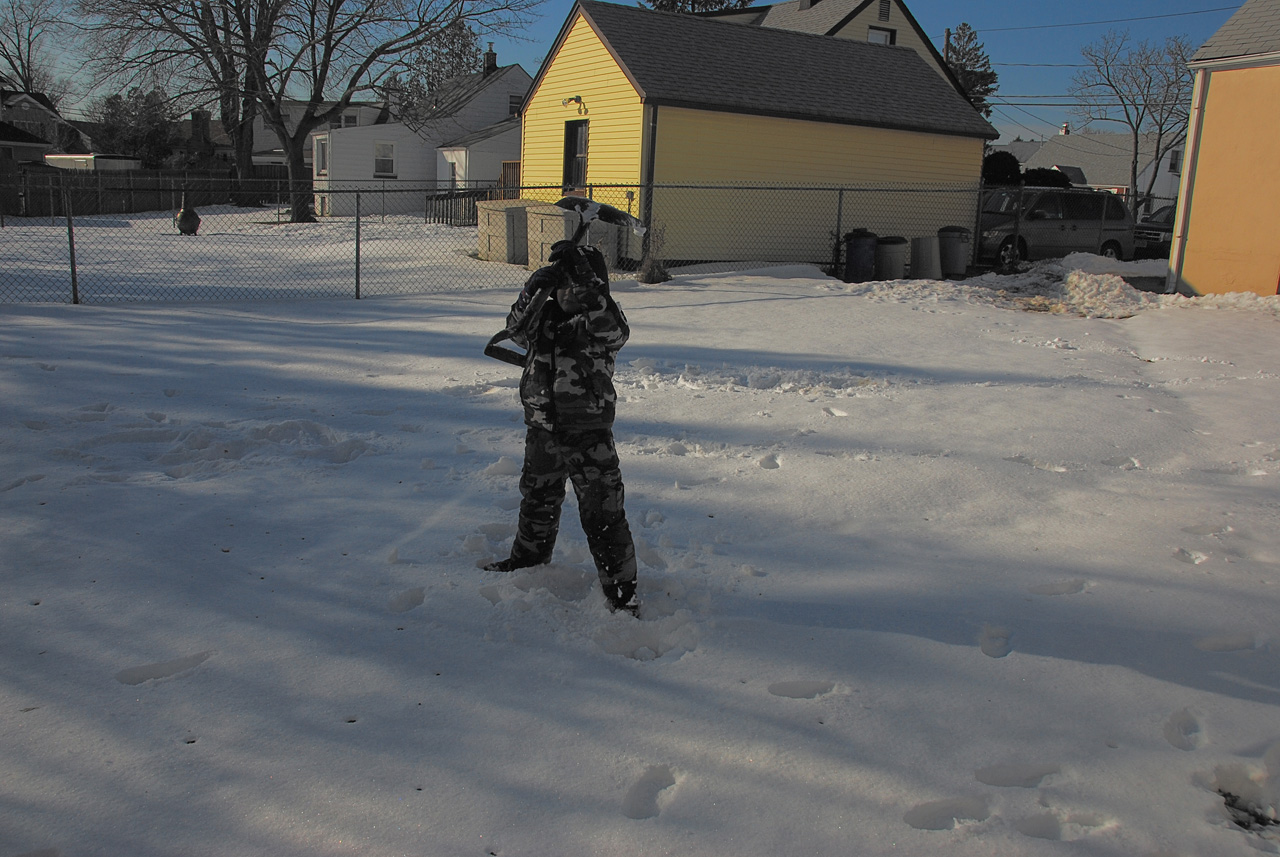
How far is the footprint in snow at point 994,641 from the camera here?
10.9 feet

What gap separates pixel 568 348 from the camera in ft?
11.3

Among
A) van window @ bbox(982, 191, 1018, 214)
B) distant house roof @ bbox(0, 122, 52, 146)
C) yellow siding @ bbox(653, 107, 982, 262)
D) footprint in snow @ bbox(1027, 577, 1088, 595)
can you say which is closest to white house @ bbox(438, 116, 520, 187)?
yellow siding @ bbox(653, 107, 982, 262)

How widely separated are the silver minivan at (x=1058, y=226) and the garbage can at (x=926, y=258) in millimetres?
2238

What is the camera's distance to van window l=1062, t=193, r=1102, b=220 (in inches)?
709

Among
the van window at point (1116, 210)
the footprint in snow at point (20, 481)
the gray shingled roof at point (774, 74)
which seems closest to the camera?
the footprint in snow at point (20, 481)

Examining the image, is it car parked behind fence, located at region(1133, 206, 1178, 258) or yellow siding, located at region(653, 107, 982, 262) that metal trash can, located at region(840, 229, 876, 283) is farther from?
car parked behind fence, located at region(1133, 206, 1178, 258)

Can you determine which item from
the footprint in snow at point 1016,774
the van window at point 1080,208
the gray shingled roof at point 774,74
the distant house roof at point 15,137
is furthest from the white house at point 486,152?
the footprint in snow at point 1016,774

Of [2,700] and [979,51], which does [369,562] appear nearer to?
[2,700]

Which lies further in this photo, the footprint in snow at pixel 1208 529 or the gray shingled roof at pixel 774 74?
the gray shingled roof at pixel 774 74

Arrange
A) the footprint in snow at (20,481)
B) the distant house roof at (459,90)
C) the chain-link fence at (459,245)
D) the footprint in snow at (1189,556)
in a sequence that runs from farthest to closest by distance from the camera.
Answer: the distant house roof at (459,90) → the chain-link fence at (459,245) → the footprint in snow at (20,481) → the footprint in snow at (1189,556)

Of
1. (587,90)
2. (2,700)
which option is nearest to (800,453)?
(2,700)

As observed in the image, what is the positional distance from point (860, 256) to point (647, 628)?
13.1 metres

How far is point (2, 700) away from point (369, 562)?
4.55 ft

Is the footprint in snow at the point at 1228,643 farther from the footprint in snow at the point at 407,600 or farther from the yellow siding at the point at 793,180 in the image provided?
the yellow siding at the point at 793,180
